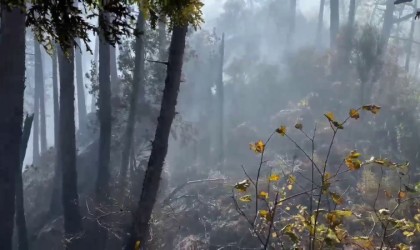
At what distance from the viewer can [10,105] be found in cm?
1231

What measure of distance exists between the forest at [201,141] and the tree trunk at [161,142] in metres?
0.03

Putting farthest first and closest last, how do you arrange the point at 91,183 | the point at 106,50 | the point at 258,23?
1. the point at 258,23
2. the point at 91,183
3. the point at 106,50

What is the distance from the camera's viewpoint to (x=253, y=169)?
2630 centimetres

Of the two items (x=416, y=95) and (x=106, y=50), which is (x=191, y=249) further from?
(x=416, y=95)

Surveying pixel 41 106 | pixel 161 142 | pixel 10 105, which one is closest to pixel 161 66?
pixel 10 105

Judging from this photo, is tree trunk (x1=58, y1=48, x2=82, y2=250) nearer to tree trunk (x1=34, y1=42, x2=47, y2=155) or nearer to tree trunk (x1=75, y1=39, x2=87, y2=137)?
tree trunk (x1=75, y1=39, x2=87, y2=137)

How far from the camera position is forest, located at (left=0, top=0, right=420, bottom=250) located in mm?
4520

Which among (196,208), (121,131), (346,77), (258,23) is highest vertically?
(258,23)

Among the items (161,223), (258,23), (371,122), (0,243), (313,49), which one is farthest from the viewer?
(258,23)

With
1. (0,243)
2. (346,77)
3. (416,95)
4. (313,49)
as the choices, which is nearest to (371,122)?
(416,95)

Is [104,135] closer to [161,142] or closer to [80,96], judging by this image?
[161,142]

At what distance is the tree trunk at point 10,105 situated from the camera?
38.8 feet

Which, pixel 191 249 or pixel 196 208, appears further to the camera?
pixel 196 208

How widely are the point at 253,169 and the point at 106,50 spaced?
416 inches
